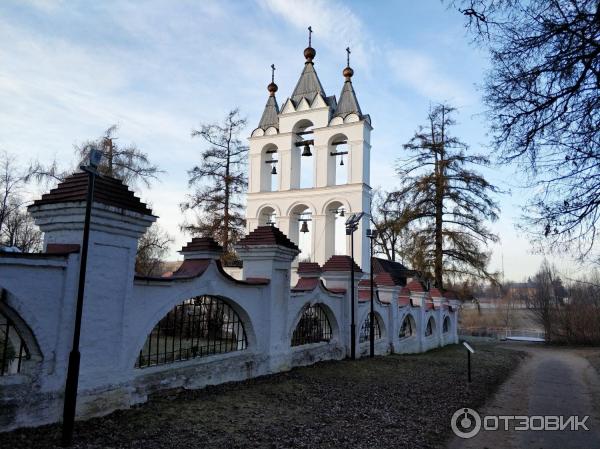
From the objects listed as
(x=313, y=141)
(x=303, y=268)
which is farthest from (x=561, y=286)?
(x=303, y=268)

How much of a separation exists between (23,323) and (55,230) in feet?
4.00

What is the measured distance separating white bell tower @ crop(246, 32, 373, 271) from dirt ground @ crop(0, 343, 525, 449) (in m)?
11.8

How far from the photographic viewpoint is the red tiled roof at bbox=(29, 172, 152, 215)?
5348 mm

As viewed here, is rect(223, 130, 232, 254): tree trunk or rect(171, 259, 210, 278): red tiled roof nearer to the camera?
rect(171, 259, 210, 278): red tiled roof

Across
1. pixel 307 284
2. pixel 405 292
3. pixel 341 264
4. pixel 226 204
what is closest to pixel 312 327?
pixel 307 284

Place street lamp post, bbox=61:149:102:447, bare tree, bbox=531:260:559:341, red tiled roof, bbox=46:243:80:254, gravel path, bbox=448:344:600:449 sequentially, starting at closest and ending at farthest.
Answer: street lamp post, bbox=61:149:102:447 → red tiled roof, bbox=46:243:80:254 → gravel path, bbox=448:344:600:449 → bare tree, bbox=531:260:559:341

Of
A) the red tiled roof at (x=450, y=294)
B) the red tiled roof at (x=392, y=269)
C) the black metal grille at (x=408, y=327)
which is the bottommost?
the black metal grille at (x=408, y=327)

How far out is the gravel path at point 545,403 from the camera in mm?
6238

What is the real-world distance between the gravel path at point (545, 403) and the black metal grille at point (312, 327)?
420cm

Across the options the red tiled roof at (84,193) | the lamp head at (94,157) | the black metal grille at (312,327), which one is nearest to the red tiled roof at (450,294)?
the black metal grille at (312,327)

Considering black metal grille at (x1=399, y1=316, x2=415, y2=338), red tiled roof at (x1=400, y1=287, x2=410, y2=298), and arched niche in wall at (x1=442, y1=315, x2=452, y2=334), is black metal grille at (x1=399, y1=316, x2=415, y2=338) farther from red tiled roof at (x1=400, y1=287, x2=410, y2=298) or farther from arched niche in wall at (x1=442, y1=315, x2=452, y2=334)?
arched niche in wall at (x1=442, y1=315, x2=452, y2=334)

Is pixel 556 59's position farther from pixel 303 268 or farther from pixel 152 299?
pixel 303 268

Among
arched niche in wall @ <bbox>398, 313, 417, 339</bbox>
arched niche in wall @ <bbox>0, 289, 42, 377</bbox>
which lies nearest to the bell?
arched niche in wall @ <bbox>398, 313, 417, 339</bbox>

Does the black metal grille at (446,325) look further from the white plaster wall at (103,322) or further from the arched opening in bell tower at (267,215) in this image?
the white plaster wall at (103,322)
